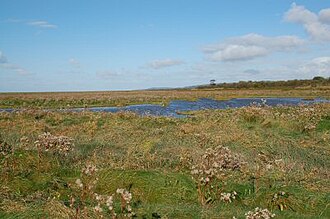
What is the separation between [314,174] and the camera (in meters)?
10.6

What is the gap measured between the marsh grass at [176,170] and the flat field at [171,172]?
0.02 m

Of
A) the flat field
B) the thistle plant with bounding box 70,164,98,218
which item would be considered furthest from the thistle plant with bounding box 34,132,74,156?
the thistle plant with bounding box 70,164,98,218

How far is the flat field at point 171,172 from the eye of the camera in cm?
689

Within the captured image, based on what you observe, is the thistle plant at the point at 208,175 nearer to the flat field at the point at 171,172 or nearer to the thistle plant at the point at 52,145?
the flat field at the point at 171,172

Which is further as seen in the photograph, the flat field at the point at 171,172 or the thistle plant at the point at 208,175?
the thistle plant at the point at 208,175

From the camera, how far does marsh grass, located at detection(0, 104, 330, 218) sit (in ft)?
23.9

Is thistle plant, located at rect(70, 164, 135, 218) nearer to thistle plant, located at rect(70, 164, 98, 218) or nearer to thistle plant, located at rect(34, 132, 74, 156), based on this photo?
thistle plant, located at rect(70, 164, 98, 218)

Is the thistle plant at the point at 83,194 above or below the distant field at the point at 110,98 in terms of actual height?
above

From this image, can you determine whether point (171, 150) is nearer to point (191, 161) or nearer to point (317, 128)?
point (191, 161)

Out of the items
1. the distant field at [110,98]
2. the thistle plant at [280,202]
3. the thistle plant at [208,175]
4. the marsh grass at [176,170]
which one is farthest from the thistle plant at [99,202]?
the distant field at [110,98]

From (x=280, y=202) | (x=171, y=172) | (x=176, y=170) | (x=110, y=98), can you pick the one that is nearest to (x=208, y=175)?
(x=280, y=202)

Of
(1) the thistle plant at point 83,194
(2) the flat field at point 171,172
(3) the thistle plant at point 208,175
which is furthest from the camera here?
(3) the thistle plant at point 208,175

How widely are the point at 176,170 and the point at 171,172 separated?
916 millimetres

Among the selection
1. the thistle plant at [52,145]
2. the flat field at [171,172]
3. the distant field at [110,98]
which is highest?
the thistle plant at [52,145]
